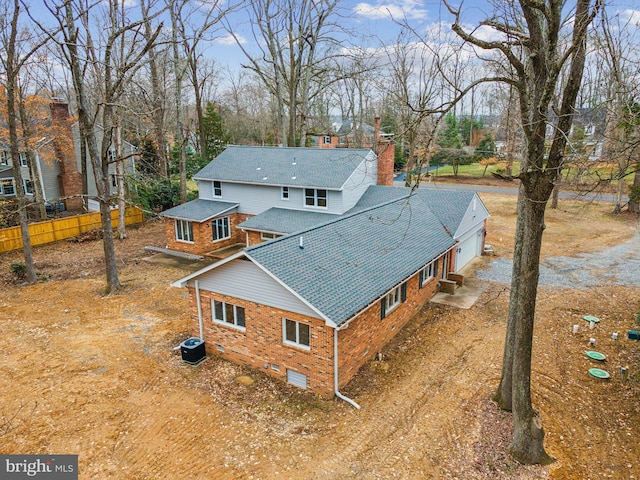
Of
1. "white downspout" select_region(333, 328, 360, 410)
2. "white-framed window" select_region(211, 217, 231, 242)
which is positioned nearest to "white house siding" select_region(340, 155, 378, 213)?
"white-framed window" select_region(211, 217, 231, 242)

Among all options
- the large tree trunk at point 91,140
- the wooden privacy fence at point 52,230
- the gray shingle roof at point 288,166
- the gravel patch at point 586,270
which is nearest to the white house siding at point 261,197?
the gray shingle roof at point 288,166

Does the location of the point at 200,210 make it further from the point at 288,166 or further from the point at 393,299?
the point at 393,299

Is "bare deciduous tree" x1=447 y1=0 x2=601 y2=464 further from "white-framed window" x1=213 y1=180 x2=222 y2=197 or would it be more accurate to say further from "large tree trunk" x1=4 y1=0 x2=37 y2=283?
"white-framed window" x1=213 y1=180 x2=222 y2=197

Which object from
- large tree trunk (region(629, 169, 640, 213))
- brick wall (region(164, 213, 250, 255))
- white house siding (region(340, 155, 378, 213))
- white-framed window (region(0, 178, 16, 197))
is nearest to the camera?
white house siding (region(340, 155, 378, 213))

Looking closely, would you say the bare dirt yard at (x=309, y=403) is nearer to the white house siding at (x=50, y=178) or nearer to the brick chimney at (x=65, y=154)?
the brick chimney at (x=65, y=154)

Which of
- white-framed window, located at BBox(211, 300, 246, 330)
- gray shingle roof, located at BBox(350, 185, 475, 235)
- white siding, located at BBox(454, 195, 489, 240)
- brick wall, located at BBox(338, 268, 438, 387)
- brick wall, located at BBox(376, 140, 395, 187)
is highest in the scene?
brick wall, located at BBox(376, 140, 395, 187)

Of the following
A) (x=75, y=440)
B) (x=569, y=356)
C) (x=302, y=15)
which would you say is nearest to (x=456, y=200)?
(x=569, y=356)

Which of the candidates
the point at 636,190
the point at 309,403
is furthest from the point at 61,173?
the point at 636,190

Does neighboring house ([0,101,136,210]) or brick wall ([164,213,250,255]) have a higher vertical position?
neighboring house ([0,101,136,210])
